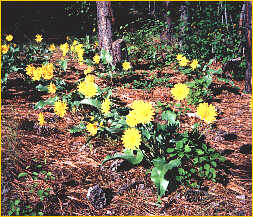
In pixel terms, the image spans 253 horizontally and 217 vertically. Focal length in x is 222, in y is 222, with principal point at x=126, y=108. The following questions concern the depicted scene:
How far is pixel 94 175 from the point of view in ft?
8.08

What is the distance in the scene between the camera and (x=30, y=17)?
9.52m

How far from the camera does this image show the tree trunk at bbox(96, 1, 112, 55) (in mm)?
4898

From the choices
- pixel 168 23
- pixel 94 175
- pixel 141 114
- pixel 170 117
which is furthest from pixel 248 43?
pixel 168 23

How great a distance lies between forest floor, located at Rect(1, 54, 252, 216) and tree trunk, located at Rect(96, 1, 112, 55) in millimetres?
2329

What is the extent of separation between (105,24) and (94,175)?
11.9 feet

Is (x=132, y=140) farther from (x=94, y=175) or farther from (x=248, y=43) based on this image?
(x=248, y=43)

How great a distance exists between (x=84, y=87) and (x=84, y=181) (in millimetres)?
1260

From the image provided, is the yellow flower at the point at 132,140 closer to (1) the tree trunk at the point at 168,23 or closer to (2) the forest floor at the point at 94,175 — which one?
(2) the forest floor at the point at 94,175

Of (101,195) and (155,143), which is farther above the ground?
(155,143)

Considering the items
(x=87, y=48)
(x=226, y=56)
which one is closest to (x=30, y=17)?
(x=87, y=48)

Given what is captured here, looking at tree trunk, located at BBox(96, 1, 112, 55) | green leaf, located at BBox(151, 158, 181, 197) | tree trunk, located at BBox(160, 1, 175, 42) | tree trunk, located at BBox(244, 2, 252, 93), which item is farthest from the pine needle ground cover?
tree trunk, located at BBox(160, 1, 175, 42)

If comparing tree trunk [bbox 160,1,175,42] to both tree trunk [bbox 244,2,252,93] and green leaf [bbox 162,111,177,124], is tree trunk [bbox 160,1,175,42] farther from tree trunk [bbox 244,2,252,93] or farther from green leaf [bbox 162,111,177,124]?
green leaf [bbox 162,111,177,124]

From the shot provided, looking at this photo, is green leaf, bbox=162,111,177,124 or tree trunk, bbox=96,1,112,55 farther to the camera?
tree trunk, bbox=96,1,112,55

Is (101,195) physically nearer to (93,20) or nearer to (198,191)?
(198,191)
